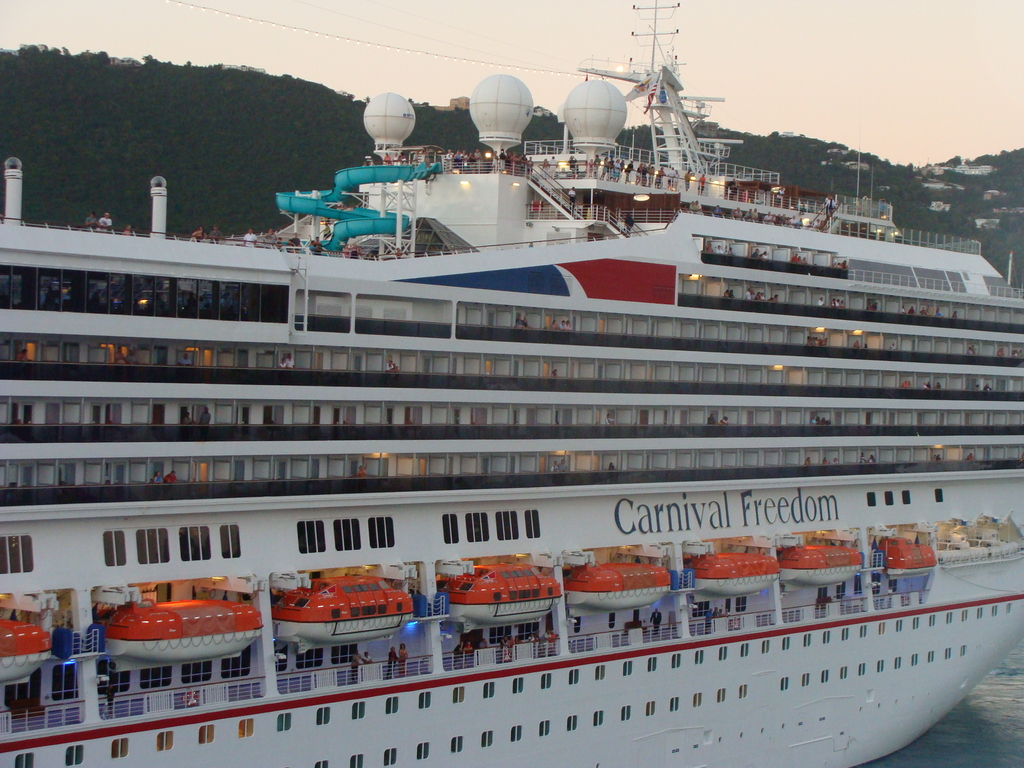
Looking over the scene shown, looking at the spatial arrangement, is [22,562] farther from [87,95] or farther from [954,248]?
[87,95]

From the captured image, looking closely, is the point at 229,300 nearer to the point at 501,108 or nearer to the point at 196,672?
the point at 196,672

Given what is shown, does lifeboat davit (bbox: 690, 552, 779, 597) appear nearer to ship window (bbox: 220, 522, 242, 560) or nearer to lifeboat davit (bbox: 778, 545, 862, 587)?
lifeboat davit (bbox: 778, 545, 862, 587)

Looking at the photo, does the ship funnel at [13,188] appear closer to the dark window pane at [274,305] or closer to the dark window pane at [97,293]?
the dark window pane at [97,293]

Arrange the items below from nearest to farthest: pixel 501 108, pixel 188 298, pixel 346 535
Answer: pixel 188 298, pixel 346 535, pixel 501 108

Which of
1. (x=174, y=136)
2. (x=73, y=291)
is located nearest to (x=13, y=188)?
(x=73, y=291)

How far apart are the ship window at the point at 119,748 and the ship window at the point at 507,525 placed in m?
8.07

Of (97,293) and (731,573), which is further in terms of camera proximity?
(731,573)

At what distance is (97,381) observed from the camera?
62.2ft

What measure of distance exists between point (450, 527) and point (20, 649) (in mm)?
8232

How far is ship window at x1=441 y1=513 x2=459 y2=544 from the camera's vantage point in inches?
914

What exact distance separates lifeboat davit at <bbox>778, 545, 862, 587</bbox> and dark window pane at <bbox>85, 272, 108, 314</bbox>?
1665cm

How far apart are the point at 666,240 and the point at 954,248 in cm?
1359

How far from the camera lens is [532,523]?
2458 centimetres

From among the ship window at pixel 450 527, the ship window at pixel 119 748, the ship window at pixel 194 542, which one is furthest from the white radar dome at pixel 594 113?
the ship window at pixel 119 748
